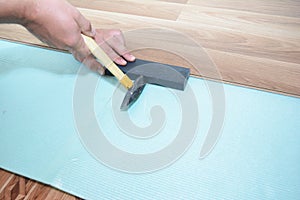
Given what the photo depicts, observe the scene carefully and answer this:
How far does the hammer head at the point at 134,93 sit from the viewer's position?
731 mm

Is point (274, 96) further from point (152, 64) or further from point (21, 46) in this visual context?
point (21, 46)

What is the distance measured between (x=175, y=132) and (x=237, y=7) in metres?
0.77

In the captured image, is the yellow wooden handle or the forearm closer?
the forearm

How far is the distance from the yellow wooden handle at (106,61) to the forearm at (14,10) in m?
0.17

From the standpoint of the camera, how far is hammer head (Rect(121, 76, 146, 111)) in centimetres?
73

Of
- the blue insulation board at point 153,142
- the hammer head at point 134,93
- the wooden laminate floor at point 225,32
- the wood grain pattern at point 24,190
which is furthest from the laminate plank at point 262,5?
the wood grain pattern at point 24,190

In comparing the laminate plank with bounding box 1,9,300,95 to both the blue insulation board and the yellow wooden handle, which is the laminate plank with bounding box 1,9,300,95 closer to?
the blue insulation board

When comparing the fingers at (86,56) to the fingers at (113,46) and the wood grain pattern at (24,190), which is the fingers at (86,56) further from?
the wood grain pattern at (24,190)

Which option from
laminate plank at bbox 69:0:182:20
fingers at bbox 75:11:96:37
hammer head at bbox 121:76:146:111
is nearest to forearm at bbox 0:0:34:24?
fingers at bbox 75:11:96:37

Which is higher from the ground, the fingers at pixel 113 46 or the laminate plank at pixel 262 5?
the laminate plank at pixel 262 5

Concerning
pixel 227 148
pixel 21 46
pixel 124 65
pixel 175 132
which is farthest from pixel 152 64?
pixel 21 46

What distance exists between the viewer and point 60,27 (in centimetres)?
67

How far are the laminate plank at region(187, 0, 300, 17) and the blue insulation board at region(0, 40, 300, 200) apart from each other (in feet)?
1.72

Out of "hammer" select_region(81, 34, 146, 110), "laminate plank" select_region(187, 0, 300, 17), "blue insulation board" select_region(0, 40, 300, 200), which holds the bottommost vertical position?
"blue insulation board" select_region(0, 40, 300, 200)
